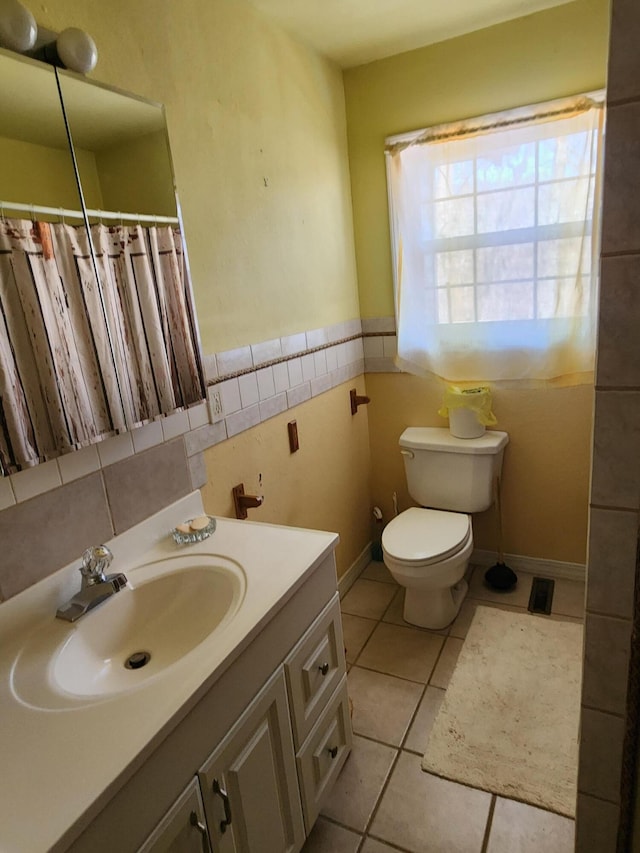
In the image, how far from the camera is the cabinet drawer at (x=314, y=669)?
121 cm

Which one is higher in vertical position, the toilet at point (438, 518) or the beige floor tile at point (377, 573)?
the toilet at point (438, 518)

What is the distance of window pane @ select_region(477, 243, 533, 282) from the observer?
2.12m

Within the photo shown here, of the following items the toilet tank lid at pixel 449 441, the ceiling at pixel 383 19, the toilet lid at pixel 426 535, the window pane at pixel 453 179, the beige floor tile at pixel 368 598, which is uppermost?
the ceiling at pixel 383 19

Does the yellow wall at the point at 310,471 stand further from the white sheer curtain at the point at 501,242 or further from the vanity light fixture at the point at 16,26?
the vanity light fixture at the point at 16,26

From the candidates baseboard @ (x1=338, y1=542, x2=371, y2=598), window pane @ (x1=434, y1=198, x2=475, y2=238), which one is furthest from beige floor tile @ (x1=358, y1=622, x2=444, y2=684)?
window pane @ (x1=434, y1=198, x2=475, y2=238)

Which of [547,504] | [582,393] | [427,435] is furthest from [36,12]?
[547,504]

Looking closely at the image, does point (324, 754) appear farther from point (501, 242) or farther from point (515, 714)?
point (501, 242)

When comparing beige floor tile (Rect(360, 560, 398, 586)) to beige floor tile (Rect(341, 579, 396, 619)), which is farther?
beige floor tile (Rect(360, 560, 398, 586))

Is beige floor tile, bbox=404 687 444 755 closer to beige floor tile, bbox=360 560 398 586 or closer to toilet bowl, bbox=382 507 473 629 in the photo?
toilet bowl, bbox=382 507 473 629

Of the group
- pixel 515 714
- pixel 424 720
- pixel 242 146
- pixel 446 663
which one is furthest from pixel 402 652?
pixel 242 146

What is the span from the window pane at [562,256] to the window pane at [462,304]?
0.98ft

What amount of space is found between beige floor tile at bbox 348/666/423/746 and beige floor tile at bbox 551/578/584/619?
2.61 feet

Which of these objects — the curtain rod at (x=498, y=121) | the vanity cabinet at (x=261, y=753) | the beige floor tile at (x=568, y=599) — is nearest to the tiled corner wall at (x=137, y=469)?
the vanity cabinet at (x=261, y=753)

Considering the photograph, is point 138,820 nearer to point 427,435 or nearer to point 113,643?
point 113,643
